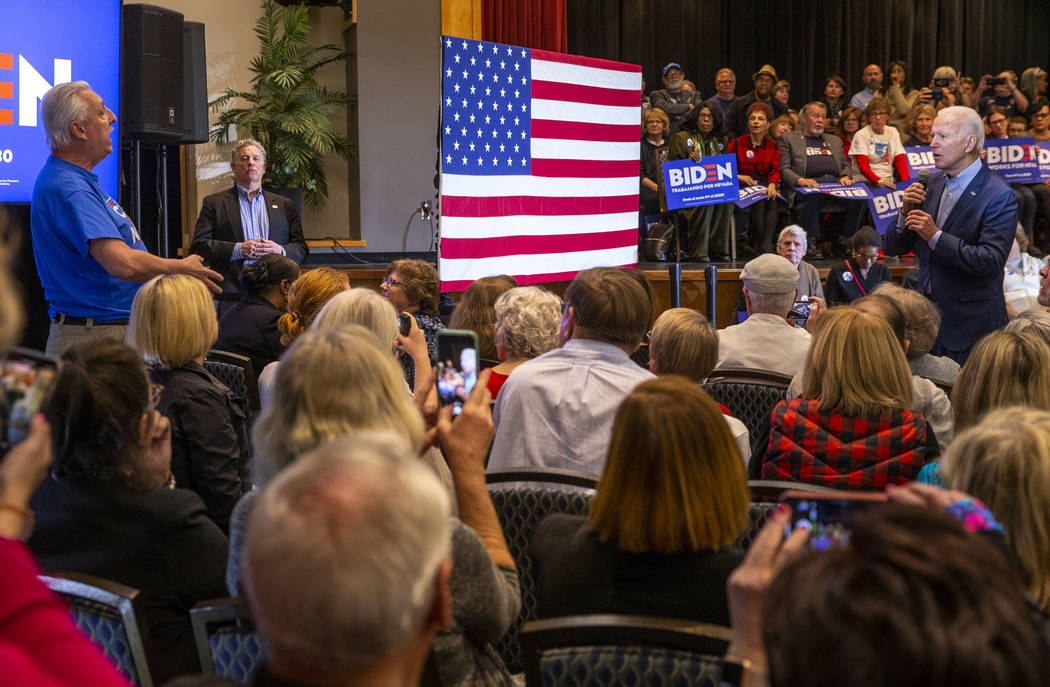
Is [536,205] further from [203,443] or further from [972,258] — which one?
[203,443]

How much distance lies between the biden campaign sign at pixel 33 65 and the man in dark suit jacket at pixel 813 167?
6.13m

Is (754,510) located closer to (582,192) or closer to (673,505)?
(673,505)

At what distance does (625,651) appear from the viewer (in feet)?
4.08

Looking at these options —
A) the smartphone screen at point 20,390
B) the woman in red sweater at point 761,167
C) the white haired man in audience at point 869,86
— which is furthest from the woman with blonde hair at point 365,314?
the white haired man in audience at point 869,86

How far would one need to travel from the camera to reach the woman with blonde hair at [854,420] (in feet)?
7.40

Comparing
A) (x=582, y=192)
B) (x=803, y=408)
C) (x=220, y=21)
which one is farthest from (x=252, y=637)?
(x=220, y=21)

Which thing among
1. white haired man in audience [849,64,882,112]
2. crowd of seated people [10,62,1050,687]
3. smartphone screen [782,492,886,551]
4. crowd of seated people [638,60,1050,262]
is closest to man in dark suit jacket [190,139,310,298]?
crowd of seated people [10,62,1050,687]

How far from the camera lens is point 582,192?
6.44m

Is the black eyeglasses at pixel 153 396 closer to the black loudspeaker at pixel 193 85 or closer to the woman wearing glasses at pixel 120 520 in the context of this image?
the woman wearing glasses at pixel 120 520

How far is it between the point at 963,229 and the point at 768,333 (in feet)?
4.39

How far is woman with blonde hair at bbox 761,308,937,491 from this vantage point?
7.40 feet

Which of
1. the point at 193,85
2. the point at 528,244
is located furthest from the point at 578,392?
the point at 193,85

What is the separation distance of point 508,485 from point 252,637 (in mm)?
686

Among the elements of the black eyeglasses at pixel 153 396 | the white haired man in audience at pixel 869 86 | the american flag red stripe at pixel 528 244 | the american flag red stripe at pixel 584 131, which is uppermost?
the white haired man in audience at pixel 869 86
